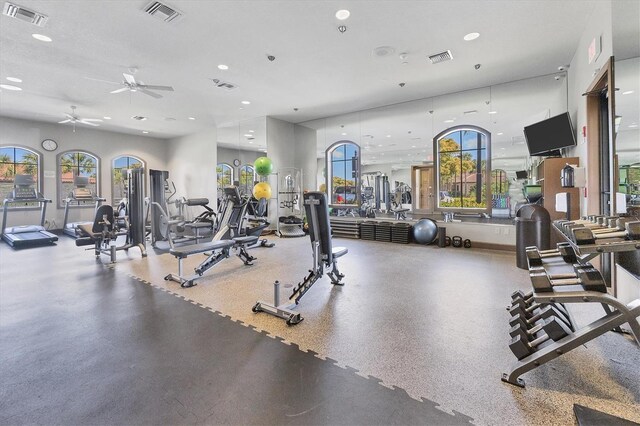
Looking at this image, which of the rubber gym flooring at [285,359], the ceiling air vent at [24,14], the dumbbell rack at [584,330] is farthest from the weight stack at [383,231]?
the ceiling air vent at [24,14]

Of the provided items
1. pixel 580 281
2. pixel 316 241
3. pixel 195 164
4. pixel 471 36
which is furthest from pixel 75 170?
pixel 580 281

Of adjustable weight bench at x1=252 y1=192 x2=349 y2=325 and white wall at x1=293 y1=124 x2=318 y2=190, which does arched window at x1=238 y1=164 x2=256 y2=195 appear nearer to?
white wall at x1=293 y1=124 x2=318 y2=190

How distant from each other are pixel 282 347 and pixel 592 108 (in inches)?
187

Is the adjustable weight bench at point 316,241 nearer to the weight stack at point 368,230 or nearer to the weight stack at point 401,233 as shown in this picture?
the weight stack at point 401,233

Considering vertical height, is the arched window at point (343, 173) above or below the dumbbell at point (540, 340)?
above

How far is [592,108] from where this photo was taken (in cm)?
391

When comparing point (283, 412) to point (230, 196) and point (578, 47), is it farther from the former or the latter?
point (578, 47)

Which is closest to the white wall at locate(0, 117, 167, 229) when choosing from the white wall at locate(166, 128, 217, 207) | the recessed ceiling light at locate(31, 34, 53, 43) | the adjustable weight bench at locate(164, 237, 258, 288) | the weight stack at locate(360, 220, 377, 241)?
the white wall at locate(166, 128, 217, 207)

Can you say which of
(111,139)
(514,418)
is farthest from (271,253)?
(111,139)

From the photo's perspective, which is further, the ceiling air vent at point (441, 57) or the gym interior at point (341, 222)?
the ceiling air vent at point (441, 57)

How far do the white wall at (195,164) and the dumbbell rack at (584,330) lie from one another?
33.6ft

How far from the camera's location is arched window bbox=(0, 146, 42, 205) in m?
9.07

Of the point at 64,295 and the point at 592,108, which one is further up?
the point at 592,108

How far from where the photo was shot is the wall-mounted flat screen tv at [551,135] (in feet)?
15.8
